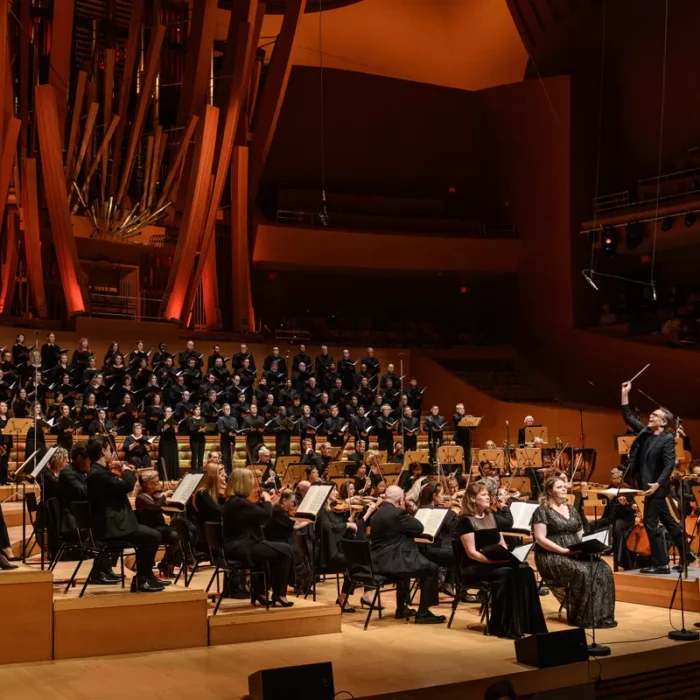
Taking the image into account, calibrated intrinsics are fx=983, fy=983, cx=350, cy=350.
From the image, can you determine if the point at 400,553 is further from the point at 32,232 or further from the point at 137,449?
the point at 32,232

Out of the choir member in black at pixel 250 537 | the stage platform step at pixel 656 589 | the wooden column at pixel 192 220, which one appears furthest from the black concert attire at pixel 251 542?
the wooden column at pixel 192 220

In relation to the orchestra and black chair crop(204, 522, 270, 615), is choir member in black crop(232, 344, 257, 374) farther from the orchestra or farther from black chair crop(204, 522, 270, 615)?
black chair crop(204, 522, 270, 615)

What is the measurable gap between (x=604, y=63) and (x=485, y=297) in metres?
6.54

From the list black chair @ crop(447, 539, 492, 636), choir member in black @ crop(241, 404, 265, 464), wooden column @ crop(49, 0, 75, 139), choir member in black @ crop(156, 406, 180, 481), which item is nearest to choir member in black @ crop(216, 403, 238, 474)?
choir member in black @ crop(241, 404, 265, 464)

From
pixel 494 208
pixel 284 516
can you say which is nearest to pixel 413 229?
pixel 494 208

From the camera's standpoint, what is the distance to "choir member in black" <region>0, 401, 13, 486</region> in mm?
12641

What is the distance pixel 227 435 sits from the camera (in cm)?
1553

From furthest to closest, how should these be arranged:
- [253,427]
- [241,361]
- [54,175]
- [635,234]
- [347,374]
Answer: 1. [635,234]
2. [347,374]
3. [54,175]
4. [241,361]
5. [253,427]

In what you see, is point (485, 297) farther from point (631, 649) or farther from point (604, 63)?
point (631, 649)

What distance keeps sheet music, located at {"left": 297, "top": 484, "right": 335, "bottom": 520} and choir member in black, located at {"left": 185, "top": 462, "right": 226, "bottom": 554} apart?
64cm

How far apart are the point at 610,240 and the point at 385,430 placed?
24.7ft

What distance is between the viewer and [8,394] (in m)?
14.4

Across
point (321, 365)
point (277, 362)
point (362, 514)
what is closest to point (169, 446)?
point (277, 362)

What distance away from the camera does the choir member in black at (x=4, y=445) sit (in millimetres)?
12641
